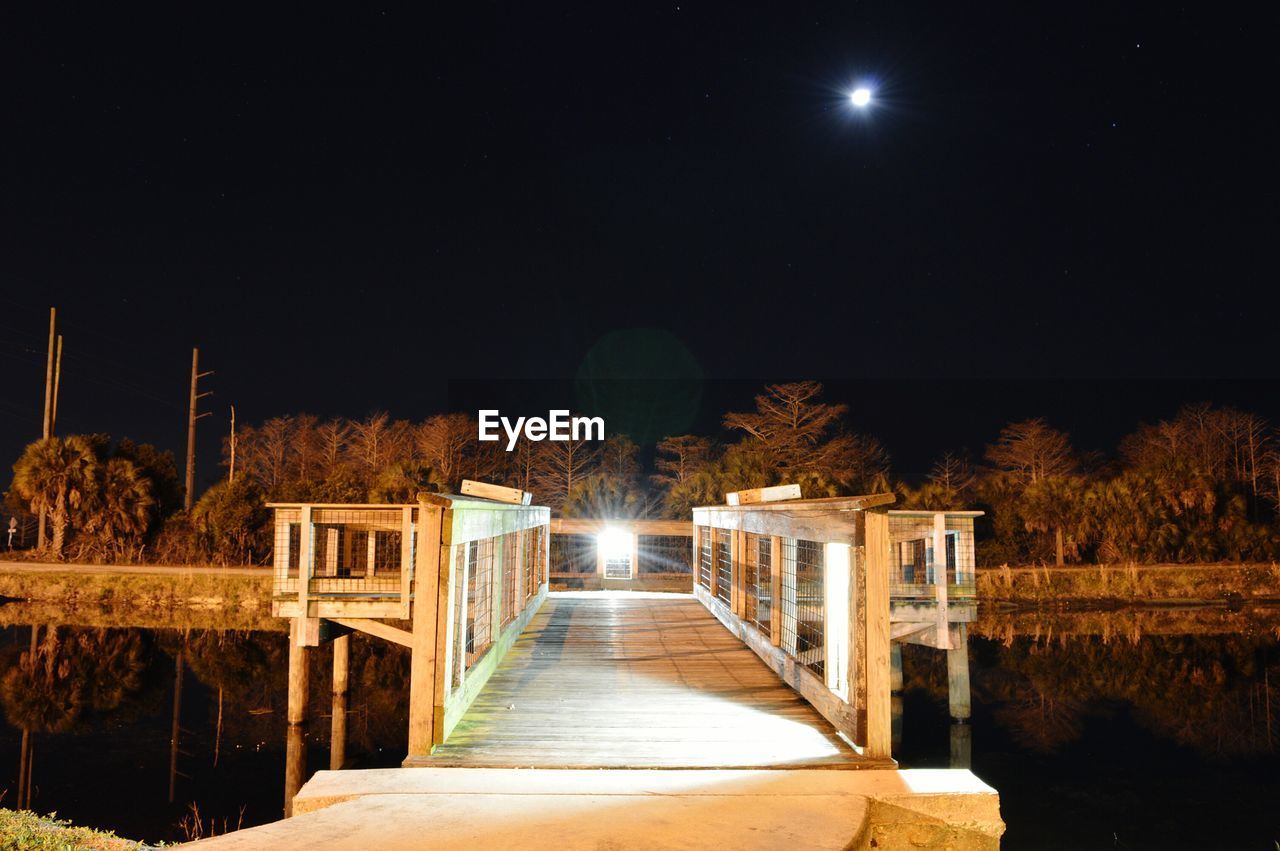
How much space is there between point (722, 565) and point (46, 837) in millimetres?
8446

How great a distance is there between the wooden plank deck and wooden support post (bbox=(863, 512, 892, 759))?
0.21m

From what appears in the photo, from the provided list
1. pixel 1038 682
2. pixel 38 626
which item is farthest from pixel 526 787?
pixel 38 626

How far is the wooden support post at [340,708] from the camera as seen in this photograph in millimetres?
9914

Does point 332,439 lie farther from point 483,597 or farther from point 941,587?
point 941,587

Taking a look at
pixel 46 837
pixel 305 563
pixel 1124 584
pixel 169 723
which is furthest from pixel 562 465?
pixel 46 837

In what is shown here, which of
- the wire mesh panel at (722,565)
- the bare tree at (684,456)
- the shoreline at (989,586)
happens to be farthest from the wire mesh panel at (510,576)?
the bare tree at (684,456)

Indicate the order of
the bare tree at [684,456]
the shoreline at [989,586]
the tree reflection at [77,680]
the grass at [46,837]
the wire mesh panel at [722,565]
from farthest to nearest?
the bare tree at [684,456], the shoreline at [989,586], the wire mesh panel at [722,565], the tree reflection at [77,680], the grass at [46,837]

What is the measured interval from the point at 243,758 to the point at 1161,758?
11.4m

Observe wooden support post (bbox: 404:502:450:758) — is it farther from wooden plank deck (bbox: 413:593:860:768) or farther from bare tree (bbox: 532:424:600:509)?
bare tree (bbox: 532:424:600:509)

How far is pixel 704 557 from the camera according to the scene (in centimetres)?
1372

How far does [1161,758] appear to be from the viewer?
1040 centimetres

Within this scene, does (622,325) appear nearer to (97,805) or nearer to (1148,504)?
(1148,504)

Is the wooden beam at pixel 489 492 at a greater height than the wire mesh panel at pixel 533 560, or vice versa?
the wooden beam at pixel 489 492

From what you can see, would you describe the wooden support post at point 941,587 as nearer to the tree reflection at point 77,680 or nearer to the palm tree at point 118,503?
the tree reflection at point 77,680
